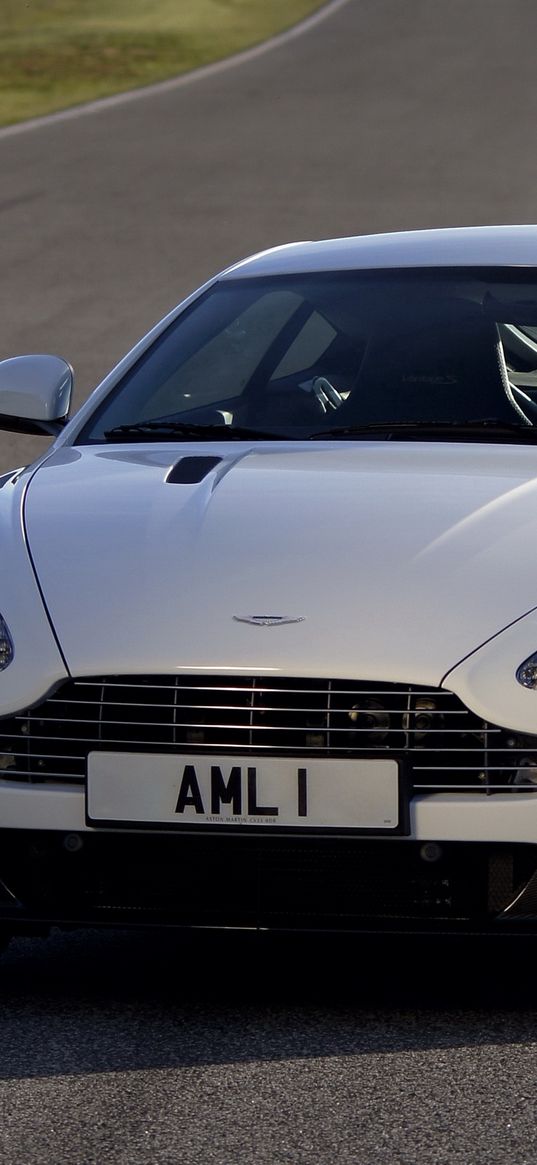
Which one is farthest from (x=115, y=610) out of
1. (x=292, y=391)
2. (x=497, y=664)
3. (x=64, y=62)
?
(x=64, y=62)

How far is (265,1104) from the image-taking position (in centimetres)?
321

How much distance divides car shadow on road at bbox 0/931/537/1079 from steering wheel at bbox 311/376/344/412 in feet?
4.48

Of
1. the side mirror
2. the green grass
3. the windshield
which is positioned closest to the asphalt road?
the windshield

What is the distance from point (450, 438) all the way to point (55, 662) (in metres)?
1.27

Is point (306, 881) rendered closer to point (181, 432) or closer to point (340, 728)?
point (340, 728)

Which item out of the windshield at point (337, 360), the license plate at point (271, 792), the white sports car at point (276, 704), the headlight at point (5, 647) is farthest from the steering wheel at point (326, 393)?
the license plate at point (271, 792)

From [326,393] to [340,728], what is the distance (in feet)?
5.21

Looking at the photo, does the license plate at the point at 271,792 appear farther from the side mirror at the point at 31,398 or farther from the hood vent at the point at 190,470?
the side mirror at the point at 31,398

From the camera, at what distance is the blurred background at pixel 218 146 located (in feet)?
57.8

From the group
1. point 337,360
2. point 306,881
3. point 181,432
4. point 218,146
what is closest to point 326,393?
point 337,360

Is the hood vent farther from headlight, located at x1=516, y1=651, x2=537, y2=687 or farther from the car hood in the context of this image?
headlight, located at x1=516, y1=651, x2=537, y2=687

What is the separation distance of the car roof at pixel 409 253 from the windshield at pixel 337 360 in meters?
0.05

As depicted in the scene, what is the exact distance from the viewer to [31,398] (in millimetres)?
5227

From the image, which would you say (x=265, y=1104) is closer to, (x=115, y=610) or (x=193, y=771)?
(x=193, y=771)
